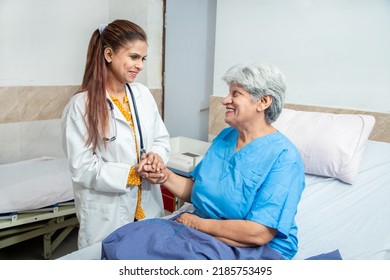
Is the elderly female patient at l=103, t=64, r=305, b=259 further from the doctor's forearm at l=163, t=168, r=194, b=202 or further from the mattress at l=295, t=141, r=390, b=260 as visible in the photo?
the mattress at l=295, t=141, r=390, b=260

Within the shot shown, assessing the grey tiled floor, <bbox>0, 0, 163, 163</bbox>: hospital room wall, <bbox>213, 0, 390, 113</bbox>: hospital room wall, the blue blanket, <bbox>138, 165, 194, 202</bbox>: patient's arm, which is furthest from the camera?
<bbox>0, 0, 163, 163</bbox>: hospital room wall

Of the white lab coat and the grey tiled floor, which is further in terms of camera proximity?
the grey tiled floor

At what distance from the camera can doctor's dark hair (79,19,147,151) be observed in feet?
4.36

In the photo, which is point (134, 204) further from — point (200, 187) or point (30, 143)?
point (30, 143)

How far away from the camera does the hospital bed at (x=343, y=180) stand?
1.48m

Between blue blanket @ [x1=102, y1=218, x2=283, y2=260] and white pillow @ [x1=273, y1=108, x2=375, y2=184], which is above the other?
white pillow @ [x1=273, y1=108, x2=375, y2=184]

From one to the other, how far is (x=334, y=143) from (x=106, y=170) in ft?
3.71

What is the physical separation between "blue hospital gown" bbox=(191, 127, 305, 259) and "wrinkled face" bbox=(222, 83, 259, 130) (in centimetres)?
9

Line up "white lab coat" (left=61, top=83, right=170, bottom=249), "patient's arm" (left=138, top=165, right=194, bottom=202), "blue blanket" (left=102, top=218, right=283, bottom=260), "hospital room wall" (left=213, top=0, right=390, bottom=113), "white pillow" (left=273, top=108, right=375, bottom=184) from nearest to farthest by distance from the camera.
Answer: "blue blanket" (left=102, top=218, right=283, bottom=260), "white lab coat" (left=61, top=83, right=170, bottom=249), "patient's arm" (left=138, top=165, right=194, bottom=202), "white pillow" (left=273, top=108, right=375, bottom=184), "hospital room wall" (left=213, top=0, right=390, bottom=113)

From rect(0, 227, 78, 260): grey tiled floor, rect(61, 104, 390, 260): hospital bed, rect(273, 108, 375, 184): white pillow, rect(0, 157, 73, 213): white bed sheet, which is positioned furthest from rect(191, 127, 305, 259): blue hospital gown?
rect(0, 227, 78, 260): grey tiled floor

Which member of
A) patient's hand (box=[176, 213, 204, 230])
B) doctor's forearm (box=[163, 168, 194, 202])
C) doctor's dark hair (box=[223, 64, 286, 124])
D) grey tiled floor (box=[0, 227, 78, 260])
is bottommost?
grey tiled floor (box=[0, 227, 78, 260])

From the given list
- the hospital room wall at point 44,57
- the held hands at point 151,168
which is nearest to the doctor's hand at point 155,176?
the held hands at point 151,168

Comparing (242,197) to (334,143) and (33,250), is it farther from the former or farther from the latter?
(33,250)
